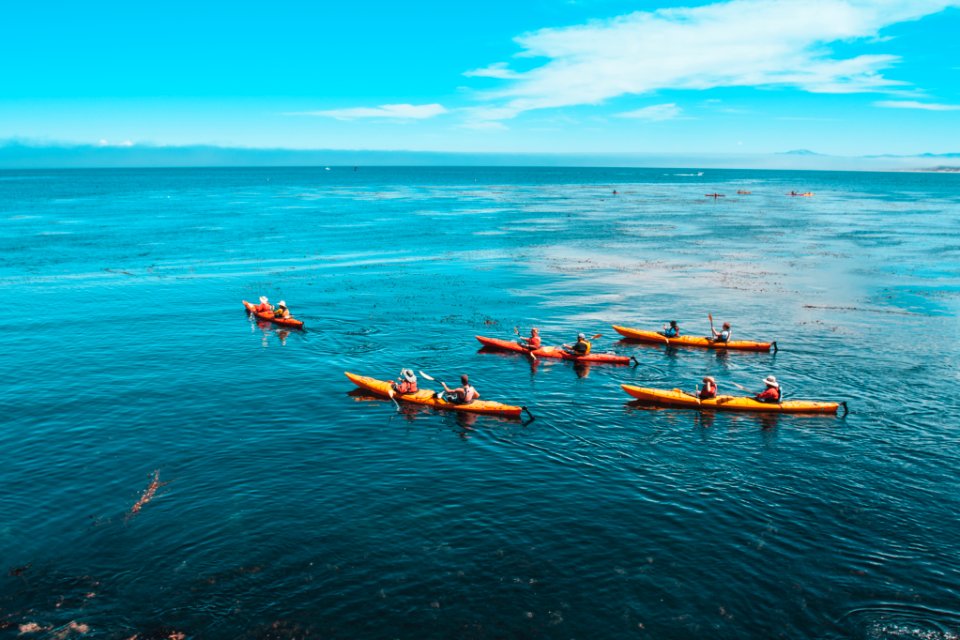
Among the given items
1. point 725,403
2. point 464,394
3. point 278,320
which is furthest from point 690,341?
point 278,320

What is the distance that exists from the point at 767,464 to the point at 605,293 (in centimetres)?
3644

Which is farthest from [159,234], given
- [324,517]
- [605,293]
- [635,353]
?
[324,517]

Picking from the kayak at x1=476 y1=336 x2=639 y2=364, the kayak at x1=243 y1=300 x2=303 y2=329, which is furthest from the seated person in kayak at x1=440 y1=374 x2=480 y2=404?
the kayak at x1=243 y1=300 x2=303 y2=329

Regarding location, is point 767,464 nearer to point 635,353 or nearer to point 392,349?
point 635,353

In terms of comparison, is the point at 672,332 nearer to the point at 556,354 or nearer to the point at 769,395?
the point at 556,354

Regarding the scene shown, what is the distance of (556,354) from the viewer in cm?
4412

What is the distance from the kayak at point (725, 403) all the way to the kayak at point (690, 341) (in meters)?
10.0

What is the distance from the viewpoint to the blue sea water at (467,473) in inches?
790

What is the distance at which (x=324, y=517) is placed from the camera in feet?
81.7

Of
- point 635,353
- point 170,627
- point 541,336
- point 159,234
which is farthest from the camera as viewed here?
point 159,234

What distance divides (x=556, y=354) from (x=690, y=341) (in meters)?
10.1

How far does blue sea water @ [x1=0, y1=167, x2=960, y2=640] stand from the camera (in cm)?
2008

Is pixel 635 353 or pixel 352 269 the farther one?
pixel 352 269

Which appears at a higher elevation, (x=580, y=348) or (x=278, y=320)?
(x=580, y=348)
